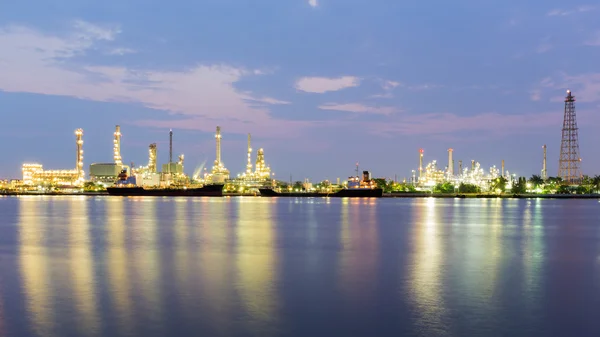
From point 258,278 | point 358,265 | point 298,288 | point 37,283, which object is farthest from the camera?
point 358,265

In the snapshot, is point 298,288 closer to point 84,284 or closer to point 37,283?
point 84,284

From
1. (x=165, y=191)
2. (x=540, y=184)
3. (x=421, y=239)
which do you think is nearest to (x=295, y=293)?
(x=421, y=239)

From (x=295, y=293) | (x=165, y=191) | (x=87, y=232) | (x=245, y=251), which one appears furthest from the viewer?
(x=165, y=191)

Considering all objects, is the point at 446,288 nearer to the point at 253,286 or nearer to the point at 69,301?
the point at 253,286

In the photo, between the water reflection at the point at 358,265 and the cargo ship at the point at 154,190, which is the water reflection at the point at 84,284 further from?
the cargo ship at the point at 154,190

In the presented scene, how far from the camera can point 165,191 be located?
179m

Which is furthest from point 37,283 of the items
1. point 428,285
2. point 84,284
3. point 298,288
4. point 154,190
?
point 154,190

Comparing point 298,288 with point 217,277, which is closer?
point 298,288

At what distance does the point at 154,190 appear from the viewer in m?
179

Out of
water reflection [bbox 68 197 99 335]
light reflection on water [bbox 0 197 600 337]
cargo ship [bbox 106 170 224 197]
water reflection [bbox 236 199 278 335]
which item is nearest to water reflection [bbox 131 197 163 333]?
light reflection on water [bbox 0 197 600 337]

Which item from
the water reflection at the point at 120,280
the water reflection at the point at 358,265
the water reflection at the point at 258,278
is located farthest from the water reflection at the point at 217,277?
the water reflection at the point at 358,265

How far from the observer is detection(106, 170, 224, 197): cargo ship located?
6919 inches

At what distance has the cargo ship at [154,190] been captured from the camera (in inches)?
6919

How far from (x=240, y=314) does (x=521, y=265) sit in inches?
555
